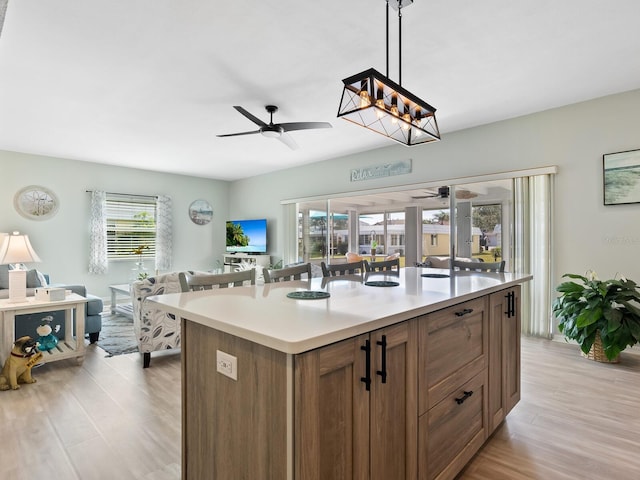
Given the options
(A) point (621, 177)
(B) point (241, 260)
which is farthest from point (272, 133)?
(B) point (241, 260)

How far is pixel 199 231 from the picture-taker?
25.3ft

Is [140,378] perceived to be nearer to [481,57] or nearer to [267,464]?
[267,464]

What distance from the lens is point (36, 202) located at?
18.7 feet

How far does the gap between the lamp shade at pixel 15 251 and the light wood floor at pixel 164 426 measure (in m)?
1.00

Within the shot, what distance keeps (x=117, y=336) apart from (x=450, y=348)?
4.03 metres

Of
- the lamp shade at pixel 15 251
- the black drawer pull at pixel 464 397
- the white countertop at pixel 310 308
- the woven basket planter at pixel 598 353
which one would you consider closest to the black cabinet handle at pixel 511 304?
the white countertop at pixel 310 308

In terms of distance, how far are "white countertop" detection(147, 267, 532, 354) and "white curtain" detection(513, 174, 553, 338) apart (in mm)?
2362

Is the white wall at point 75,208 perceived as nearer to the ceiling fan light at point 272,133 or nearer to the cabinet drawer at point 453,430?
the ceiling fan light at point 272,133

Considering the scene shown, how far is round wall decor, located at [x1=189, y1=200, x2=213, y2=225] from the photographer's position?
7.60m

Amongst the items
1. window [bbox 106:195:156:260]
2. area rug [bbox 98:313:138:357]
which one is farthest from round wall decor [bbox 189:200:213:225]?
area rug [bbox 98:313:138:357]

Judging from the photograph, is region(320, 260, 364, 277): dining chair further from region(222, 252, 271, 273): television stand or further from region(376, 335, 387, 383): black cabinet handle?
region(222, 252, 271, 273): television stand

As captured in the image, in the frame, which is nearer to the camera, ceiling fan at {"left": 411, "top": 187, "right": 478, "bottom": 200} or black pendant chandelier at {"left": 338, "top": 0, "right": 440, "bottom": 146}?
black pendant chandelier at {"left": 338, "top": 0, "right": 440, "bottom": 146}

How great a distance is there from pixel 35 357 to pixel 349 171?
4.61 metres

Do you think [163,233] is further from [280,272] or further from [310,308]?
[310,308]
